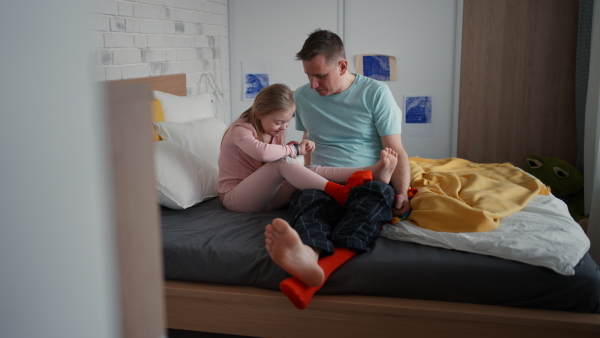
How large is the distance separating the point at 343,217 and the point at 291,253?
1.43ft

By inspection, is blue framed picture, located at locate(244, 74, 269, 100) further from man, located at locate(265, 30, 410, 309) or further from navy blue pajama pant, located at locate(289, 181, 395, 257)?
navy blue pajama pant, located at locate(289, 181, 395, 257)

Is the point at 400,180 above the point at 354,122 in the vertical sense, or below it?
below

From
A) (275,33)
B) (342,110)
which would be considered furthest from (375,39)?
(342,110)

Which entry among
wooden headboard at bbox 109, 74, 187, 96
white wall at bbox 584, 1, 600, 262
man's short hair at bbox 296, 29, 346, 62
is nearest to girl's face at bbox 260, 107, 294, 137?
man's short hair at bbox 296, 29, 346, 62

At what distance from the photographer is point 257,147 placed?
7.09ft

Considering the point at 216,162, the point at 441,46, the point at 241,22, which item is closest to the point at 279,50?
the point at 241,22

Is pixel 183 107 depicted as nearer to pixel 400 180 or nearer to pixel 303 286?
pixel 400 180

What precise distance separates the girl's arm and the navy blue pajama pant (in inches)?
7.6

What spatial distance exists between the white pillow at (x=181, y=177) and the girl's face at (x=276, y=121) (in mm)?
352

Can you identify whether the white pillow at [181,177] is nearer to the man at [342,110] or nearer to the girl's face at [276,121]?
the girl's face at [276,121]

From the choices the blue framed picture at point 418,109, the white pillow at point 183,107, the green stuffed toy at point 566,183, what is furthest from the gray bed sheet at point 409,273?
the blue framed picture at point 418,109

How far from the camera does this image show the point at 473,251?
1727 mm

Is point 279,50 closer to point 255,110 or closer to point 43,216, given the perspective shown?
point 255,110

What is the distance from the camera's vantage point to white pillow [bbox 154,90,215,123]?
2803 mm
